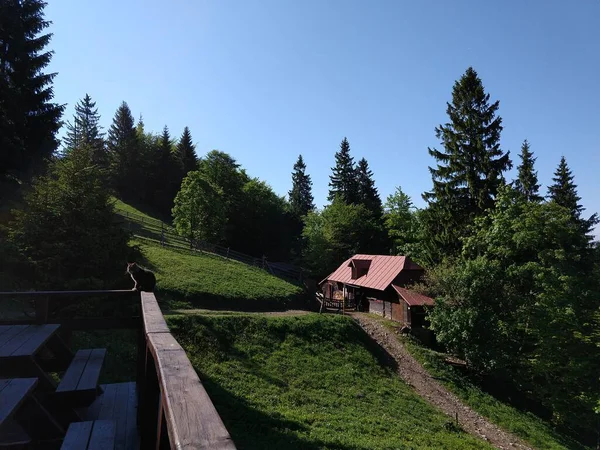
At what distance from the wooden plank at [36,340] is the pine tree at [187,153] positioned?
59.7 meters

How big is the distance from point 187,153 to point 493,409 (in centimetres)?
5729

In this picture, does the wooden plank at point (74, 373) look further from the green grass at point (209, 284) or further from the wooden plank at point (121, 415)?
the green grass at point (209, 284)

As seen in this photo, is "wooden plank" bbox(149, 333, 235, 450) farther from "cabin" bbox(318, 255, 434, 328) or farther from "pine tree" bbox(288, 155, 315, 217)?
"pine tree" bbox(288, 155, 315, 217)

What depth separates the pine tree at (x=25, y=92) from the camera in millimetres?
17422

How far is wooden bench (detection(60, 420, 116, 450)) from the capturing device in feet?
9.00

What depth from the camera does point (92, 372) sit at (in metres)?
4.01

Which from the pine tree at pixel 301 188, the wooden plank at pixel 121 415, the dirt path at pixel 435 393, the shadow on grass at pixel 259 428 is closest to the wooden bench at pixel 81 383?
the wooden plank at pixel 121 415

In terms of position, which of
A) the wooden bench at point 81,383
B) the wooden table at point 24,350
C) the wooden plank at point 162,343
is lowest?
the wooden bench at point 81,383

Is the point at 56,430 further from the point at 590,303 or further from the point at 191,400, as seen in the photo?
the point at 590,303

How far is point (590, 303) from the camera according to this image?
16297 mm

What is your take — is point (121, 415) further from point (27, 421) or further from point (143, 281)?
point (143, 281)

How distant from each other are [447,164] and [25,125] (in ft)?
92.6

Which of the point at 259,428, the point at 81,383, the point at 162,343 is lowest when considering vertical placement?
the point at 259,428

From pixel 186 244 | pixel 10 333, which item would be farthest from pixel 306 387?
pixel 186 244
